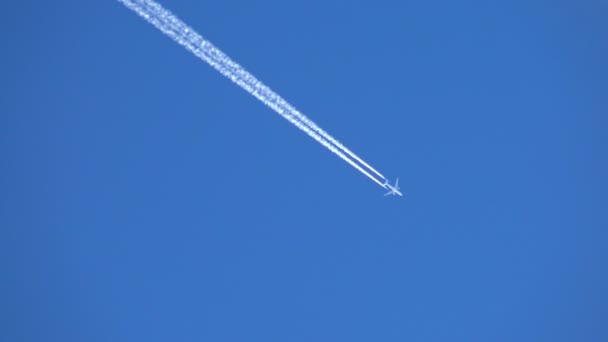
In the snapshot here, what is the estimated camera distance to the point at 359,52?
28.1 ft

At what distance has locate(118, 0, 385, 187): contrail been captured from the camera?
26.1 feet

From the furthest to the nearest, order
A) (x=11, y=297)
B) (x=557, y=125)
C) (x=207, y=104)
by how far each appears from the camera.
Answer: (x=557, y=125)
(x=207, y=104)
(x=11, y=297)

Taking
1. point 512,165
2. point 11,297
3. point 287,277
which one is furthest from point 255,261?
point 512,165

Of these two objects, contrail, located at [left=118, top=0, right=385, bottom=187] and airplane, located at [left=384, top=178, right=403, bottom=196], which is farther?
airplane, located at [left=384, top=178, right=403, bottom=196]

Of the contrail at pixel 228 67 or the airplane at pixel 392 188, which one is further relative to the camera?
the airplane at pixel 392 188

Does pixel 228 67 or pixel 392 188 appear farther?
pixel 392 188

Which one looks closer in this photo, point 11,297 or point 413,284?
point 11,297

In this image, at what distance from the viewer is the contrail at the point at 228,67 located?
7.95 m

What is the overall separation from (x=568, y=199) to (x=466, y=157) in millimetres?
1567

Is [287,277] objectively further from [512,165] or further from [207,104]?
[512,165]

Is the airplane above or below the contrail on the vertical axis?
below

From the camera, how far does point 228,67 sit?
8211mm

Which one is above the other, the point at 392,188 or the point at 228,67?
the point at 228,67

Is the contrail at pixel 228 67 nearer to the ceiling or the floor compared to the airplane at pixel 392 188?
nearer to the ceiling
